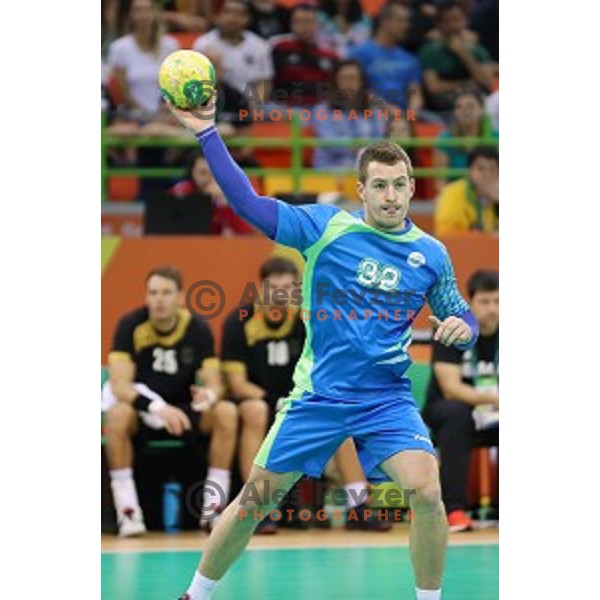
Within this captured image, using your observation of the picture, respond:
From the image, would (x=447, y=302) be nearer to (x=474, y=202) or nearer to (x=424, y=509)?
(x=424, y=509)

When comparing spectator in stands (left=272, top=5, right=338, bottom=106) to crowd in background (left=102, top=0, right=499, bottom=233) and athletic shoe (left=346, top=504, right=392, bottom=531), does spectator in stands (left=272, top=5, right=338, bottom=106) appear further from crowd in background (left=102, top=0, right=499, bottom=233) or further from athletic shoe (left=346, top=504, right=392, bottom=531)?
athletic shoe (left=346, top=504, right=392, bottom=531)

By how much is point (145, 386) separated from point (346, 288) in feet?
13.0

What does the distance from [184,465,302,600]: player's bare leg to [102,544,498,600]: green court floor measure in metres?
1.11

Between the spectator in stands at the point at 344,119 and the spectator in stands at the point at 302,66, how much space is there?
27cm

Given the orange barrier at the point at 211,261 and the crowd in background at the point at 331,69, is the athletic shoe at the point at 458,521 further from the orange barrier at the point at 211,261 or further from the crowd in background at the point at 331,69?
the crowd in background at the point at 331,69

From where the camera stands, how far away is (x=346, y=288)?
8797 millimetres

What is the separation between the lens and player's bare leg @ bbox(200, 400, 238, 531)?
12.6 m

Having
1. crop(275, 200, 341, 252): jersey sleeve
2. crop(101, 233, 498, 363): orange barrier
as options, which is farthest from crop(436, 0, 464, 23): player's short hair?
crop(275, 200, 341, 252): jersey sleeve

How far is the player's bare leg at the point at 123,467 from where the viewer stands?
1242 centimetres

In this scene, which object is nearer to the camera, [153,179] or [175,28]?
[153,179]

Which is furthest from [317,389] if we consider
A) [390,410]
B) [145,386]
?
[145,386]

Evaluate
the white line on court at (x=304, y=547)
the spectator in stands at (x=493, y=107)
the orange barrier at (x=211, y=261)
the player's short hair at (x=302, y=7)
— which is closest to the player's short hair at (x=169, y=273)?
the orange barrier at (x=211, y=261)

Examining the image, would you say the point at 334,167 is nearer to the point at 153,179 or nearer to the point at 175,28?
the point at 153,179

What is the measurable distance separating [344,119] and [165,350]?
3.65m
